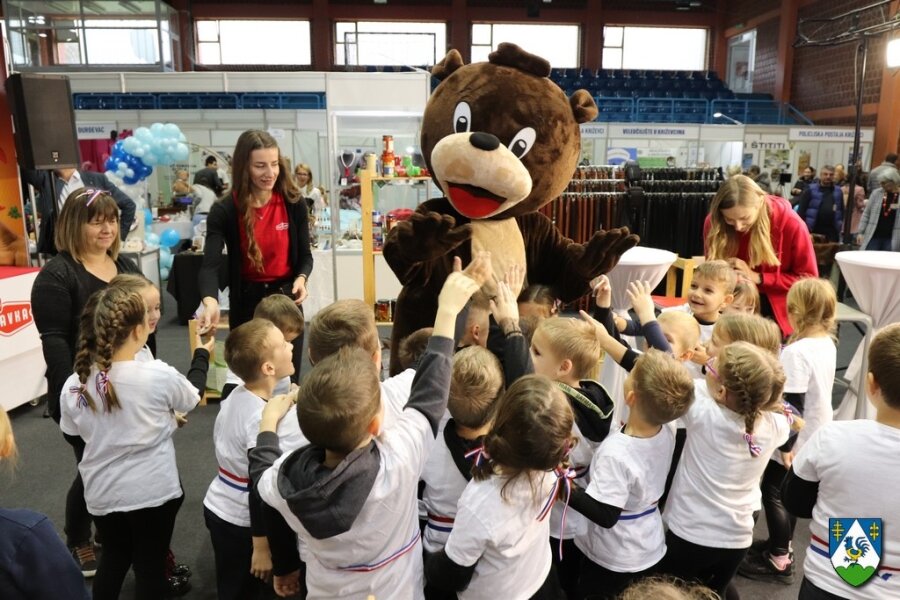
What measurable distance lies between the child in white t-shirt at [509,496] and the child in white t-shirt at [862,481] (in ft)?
1.95

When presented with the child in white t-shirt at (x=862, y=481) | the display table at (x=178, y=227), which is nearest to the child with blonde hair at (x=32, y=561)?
the child in white t-shirt at (x=862, y=481)

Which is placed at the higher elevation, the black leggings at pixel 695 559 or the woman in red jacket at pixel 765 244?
the woman in red jacket at pixel 765 244

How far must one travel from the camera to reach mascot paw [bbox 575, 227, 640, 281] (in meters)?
2.27

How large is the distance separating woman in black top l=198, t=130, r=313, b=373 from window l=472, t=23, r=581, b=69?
1418 cm

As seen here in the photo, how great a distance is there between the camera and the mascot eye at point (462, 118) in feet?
6.93

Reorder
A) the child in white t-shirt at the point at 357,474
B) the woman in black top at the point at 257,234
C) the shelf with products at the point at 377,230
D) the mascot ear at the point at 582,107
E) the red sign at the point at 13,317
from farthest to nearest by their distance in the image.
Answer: the shelf with products at the point at 377,230 < the red sign at the point at 13,317 < the woman in black top at the point at 257,234 < the mascot ear at the point at 582,107 < the child in white t-shirt at the point at 357,474

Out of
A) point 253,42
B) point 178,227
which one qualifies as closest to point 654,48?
point 253,42

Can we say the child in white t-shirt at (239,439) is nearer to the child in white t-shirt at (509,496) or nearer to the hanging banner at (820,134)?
the child in white t-shirt at (509,496)

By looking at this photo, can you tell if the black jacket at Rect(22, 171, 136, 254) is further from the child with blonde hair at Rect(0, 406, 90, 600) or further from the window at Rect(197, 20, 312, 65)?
the window at Rect(197, 20, 312, 65)

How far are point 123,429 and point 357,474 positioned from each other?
98 cm

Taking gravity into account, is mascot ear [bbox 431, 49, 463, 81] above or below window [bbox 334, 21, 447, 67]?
below

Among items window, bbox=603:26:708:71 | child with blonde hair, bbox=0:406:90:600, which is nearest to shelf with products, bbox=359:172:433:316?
child with blonde hair, bbox=0:406:90:600

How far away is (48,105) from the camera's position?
3.95 metres

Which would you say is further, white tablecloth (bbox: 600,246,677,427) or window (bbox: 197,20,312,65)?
window (bbox: 197,20,312,65)
